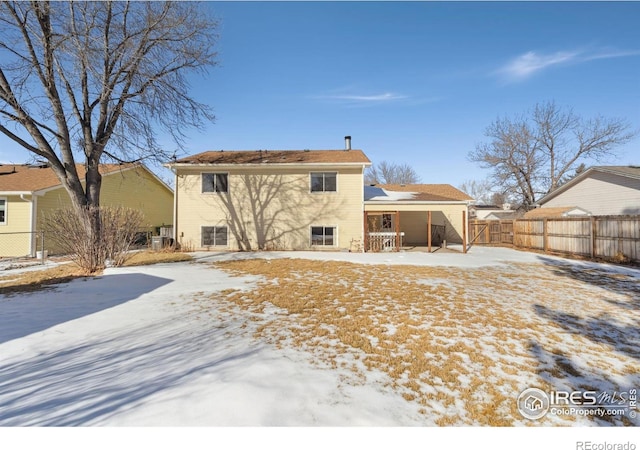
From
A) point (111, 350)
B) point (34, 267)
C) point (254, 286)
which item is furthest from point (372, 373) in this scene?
point (34, 267)

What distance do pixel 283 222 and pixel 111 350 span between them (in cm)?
1121

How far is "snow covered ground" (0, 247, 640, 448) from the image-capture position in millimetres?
2312

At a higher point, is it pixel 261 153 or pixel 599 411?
pixel 261 153

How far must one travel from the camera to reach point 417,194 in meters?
17.9

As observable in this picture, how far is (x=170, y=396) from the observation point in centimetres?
253

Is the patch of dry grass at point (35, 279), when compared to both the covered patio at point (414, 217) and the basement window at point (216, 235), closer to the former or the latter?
the basement window at point (216, 235)

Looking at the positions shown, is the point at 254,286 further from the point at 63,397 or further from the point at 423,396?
the point at 423,396

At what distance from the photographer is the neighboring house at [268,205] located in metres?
14.5

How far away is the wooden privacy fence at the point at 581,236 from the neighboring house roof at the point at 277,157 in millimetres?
9611

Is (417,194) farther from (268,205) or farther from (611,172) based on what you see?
(611,172)

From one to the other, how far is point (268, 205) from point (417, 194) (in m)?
9.58

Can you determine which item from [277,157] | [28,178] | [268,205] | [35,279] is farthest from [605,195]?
[28,178]

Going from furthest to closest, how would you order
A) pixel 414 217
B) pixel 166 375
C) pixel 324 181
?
pixel 414 217, pixel 324 181, pixel 166 375

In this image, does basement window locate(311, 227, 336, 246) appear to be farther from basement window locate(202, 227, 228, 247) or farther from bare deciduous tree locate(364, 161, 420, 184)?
bare deciduous tree locate(364, 161, 420, 184)
